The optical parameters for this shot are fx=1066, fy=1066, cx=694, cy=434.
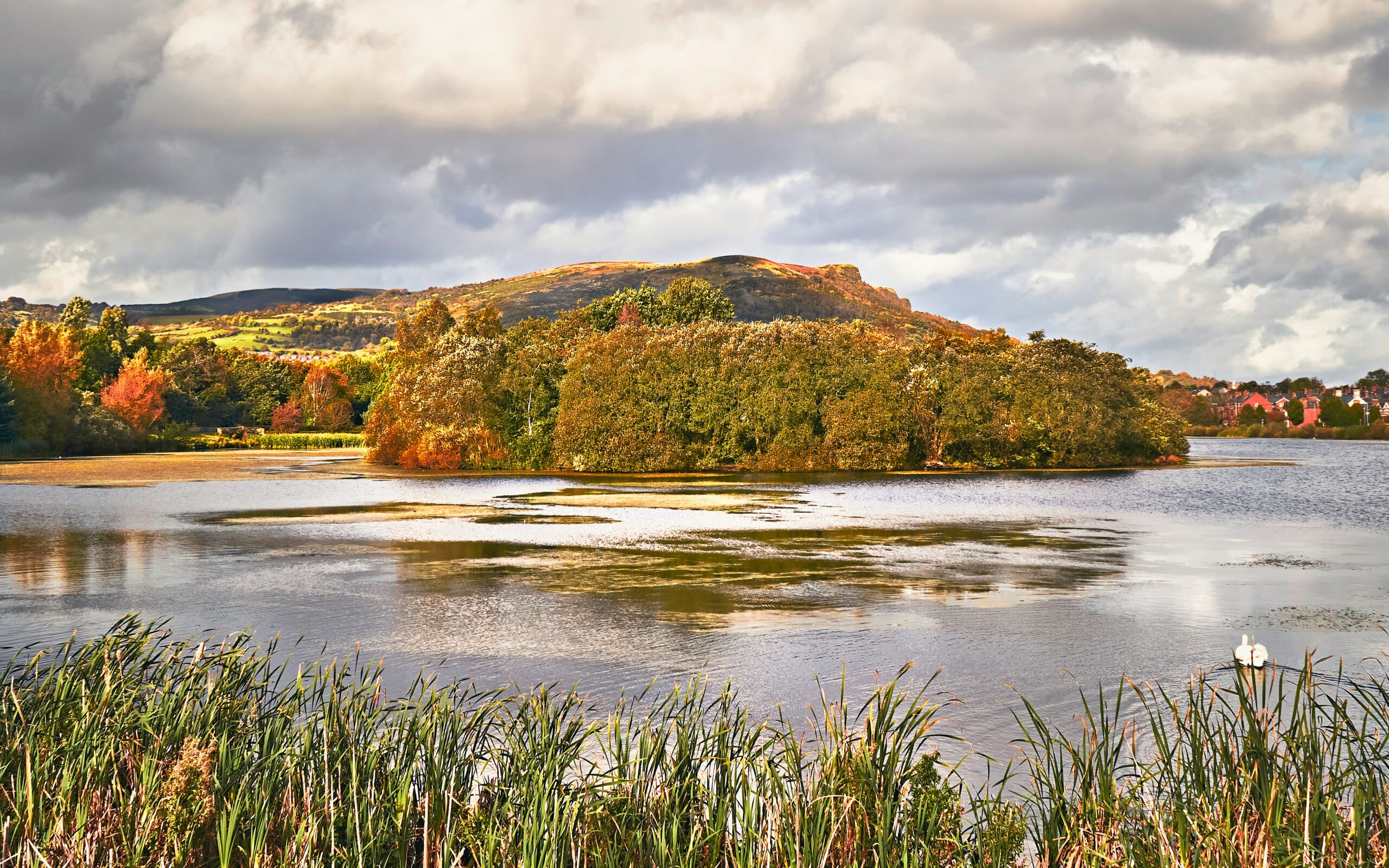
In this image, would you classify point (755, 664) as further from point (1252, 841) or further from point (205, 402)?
point (205, 402)

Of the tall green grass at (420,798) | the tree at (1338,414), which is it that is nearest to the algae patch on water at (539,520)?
the tall green grass at (420,798)

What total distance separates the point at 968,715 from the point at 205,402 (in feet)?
327

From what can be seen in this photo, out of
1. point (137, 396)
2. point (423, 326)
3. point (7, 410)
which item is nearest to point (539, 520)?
point (7, 410)

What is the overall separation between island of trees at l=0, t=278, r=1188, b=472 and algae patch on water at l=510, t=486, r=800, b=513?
39.5 ft

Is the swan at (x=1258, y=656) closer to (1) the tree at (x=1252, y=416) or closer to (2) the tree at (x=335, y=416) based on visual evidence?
(2) the tree at (x=335, y=416)

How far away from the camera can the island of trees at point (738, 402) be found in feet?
166

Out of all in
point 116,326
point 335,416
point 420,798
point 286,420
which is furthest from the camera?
point 335,416

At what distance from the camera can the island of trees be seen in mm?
50594

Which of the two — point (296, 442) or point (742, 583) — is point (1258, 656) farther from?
point (296, 442)

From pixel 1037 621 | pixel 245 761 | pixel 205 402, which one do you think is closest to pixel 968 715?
pixel 1037 621

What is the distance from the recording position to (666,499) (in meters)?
33.0

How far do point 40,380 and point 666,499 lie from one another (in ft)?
174

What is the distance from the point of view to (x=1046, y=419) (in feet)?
181

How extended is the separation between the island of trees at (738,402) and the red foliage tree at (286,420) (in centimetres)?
3365
